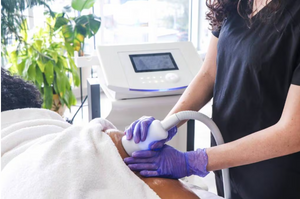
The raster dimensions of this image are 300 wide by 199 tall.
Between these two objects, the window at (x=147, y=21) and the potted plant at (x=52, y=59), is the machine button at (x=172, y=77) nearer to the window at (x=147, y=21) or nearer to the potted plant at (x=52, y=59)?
the potted plant at (x=52, y=59)

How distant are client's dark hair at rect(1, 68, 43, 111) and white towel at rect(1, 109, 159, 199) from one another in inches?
11.6

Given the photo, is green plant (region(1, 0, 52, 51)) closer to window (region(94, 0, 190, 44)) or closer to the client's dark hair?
the client's dark hair

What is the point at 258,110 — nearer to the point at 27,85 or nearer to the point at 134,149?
the point at 134,149

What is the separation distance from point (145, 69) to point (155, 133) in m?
0.98

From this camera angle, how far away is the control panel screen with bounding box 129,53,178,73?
1.89m

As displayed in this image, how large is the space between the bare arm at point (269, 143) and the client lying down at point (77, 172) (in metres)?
0.16

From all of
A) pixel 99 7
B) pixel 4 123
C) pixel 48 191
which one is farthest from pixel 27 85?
pixel 99 7

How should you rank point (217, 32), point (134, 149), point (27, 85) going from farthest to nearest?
1. point (217, 32)
2. point (27, 85)
3. point (134, 149)

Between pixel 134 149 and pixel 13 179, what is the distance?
0.31m

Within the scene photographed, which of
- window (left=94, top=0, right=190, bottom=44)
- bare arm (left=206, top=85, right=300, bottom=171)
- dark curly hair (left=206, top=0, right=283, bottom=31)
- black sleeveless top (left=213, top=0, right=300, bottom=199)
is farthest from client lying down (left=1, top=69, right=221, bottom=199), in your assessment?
window (left=94, top=0, right=190, bottom=44)

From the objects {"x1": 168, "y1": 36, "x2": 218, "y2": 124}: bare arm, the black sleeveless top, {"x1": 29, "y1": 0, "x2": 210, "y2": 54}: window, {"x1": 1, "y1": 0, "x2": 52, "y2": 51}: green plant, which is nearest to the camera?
the black sleeveless top

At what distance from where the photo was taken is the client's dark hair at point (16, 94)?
1202 millimetres

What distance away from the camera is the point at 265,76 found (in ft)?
3.55

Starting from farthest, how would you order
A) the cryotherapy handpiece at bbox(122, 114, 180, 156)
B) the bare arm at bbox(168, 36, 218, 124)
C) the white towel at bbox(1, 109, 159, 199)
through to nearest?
the bare arm at bbox(168, 36, 218, 124) → the cryotherapy handpiece at bbox(122, 114, 180, 156) → the white towel at bbox(1, 109, 159, 199)
